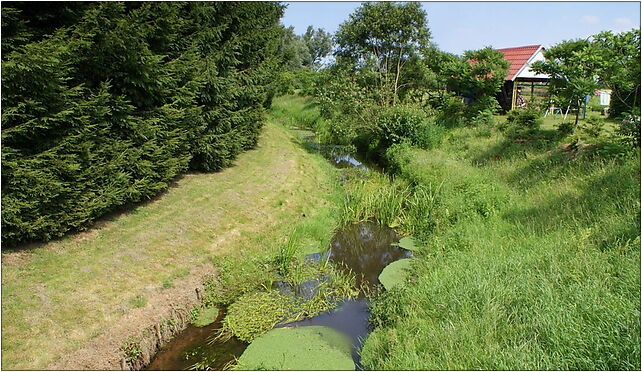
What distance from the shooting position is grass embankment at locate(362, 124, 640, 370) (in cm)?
395

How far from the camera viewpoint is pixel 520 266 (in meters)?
5.62

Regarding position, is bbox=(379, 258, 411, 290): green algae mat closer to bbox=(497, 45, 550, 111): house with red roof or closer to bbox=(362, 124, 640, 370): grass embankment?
bbox=(362, 124, 640, 370): grass embankment

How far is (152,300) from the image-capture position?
5863mm

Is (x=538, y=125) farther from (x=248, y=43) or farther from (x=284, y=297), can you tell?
(x=284, y=297)

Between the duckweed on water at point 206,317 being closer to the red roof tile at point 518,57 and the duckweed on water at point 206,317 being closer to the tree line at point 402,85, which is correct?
the tree line at point 402,85

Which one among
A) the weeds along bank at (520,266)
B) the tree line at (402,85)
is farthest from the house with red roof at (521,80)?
the weeds along bank at (520,266)

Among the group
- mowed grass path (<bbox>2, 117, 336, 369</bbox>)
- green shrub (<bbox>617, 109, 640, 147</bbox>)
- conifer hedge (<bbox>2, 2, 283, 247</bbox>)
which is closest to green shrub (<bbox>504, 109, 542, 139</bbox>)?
green shrub (<bbox>617, 109, 640, 147</bbox>)

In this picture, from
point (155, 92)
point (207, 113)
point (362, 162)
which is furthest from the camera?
point (362, 162)

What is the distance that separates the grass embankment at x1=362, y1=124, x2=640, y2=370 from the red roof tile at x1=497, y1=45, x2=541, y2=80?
12.9 m

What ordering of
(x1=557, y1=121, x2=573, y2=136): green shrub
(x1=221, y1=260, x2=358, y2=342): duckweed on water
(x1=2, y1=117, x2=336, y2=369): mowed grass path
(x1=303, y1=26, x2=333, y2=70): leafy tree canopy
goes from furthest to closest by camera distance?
1. (x1=303, y1=26, x2=333, y2=70): leafy tree canopy
2. (x1=557, y1=121, x2=573, y2=136): green shrub
3. (x1=221, y1=260, x2=358, y2=342): duckweed on water
4. (x1=2, y1=117, x2=336, y2=369): mowed grass path

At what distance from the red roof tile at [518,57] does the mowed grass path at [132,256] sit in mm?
15352

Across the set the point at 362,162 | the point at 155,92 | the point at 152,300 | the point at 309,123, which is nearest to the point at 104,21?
the point at 155,92

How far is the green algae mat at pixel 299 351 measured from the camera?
16.6 feet

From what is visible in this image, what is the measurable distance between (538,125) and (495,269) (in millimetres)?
10472
